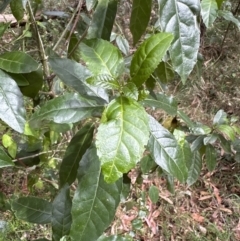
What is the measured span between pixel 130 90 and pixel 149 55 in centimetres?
8

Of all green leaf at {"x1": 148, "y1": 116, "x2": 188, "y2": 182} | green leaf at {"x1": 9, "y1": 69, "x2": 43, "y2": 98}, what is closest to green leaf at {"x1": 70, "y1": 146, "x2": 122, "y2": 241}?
green leaf at {"x1": 148, "y1": 116, "x2": 188, "y2": 182}

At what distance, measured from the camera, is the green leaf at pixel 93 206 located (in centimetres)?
86

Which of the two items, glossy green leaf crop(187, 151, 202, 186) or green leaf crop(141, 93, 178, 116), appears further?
glossy green leaf crop(187, 151, 202, 186)

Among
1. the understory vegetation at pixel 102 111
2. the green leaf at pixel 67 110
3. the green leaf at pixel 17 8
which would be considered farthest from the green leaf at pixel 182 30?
the green leaf at pixel 17 8

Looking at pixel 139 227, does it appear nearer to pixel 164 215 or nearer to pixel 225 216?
pixel 164 215

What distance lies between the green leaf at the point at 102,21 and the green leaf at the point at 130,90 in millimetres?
300

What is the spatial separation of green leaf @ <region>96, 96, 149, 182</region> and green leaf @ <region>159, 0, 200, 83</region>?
5.4 inches

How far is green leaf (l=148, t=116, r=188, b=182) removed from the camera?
0.93 metres

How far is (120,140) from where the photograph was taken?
69cm

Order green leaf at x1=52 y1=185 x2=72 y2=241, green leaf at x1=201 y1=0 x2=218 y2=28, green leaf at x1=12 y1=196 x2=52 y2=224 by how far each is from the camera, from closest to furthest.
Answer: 1. green leaf at x1=201 y1=0 x2=218 y2=28
2. green leaf at x1=52 y1=185 x2=72 y2=241
3. green leaf at x1=12 y1=196 x2=52 y2=224

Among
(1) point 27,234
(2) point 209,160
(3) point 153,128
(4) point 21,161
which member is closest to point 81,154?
(3) point 153,128

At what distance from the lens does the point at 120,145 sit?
69cm

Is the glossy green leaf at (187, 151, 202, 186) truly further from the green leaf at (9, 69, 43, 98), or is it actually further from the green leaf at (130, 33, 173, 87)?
the green leaf at (130, 33, 173, 87)

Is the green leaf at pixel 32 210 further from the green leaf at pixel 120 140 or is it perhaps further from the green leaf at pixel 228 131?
the green leaf at pixel 228 131
